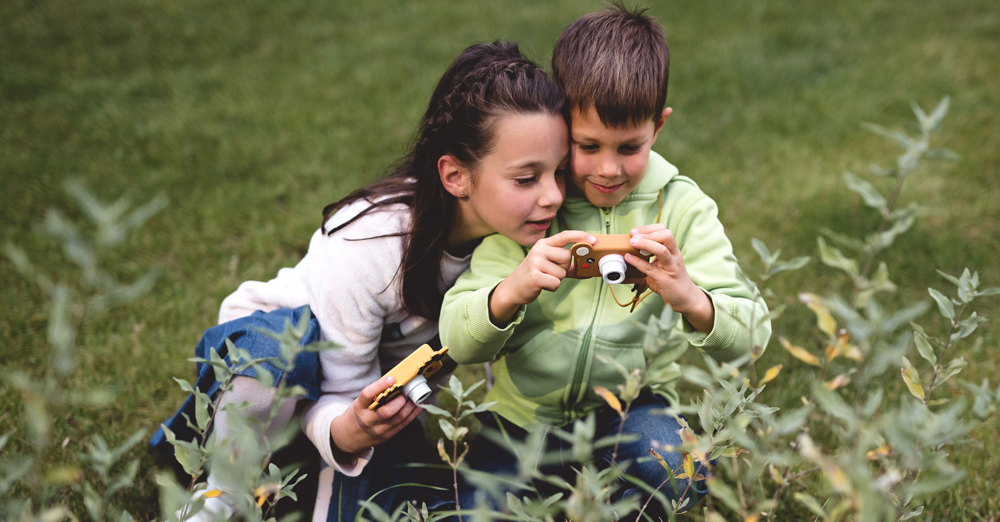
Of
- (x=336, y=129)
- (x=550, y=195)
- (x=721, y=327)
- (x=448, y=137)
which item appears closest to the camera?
(x=721, y=327)

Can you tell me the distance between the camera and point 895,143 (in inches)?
155

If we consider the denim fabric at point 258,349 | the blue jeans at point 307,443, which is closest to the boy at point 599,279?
the blue jeans at point 307,443

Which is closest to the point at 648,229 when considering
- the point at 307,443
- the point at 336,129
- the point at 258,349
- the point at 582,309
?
the point at 582,309

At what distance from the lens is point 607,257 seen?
159 centimetres

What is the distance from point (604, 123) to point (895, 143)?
9.73 ft

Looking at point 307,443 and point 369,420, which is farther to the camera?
point 307,443

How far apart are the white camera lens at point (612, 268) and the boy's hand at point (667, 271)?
0.03 meters

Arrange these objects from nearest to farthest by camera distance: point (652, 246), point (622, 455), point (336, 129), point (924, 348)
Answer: point (924, 348)
point (652, 246)
point (622, 455)
point (336, 129)

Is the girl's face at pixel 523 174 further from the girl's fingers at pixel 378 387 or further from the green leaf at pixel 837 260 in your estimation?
the green leaf at pixel 837 260

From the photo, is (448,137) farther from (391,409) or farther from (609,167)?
(391,409)

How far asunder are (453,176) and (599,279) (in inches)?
19.4

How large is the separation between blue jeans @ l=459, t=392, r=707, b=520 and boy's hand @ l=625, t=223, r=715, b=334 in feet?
1.19

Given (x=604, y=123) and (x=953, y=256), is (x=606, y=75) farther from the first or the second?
(x=953, y=256)

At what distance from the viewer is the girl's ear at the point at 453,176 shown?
1.85 m
